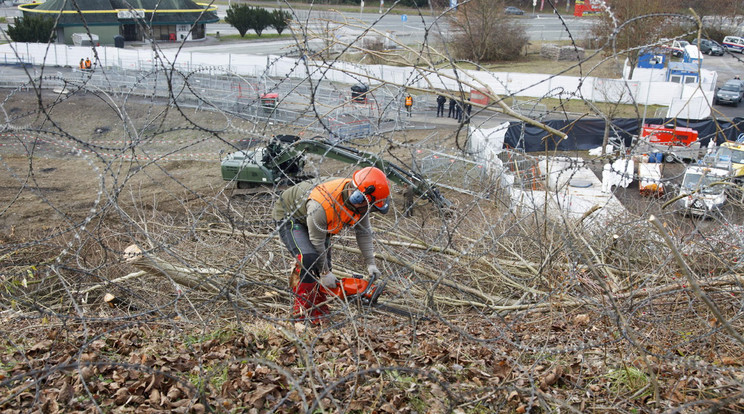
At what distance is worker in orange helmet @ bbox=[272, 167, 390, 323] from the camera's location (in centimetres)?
490

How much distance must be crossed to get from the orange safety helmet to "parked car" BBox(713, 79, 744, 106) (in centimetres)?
2492

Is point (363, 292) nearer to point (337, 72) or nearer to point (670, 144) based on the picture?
point (670, 144)

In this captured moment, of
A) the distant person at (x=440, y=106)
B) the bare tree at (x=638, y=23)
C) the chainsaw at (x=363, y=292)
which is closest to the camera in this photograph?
the chainsaw at (x=363, y=292)

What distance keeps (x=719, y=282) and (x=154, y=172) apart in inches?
543

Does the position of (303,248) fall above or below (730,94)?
below

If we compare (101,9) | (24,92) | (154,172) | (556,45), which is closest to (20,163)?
(154,172)

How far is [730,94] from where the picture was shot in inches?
970

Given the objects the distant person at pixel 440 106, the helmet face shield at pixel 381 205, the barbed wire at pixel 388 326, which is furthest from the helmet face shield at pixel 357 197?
the distant person at pixel 440 106

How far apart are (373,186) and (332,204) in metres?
0.38

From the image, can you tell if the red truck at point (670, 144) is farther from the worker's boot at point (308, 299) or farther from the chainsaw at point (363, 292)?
the worker's boot at point (308, 299)

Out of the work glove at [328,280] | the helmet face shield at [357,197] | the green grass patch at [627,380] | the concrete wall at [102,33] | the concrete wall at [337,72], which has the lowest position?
the green grass patch at [627,380]

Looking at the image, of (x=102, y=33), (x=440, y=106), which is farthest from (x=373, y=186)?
(x=102, y=33)

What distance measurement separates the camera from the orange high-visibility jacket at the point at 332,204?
16.4 ft

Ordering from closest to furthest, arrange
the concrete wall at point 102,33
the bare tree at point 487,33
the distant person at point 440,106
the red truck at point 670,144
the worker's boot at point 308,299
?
the worker's boot at point 308,299
the red truck at point 670,144
the distant person at point 440,106
the bare tree at point 487,33
the concrete wall at point 102,33
